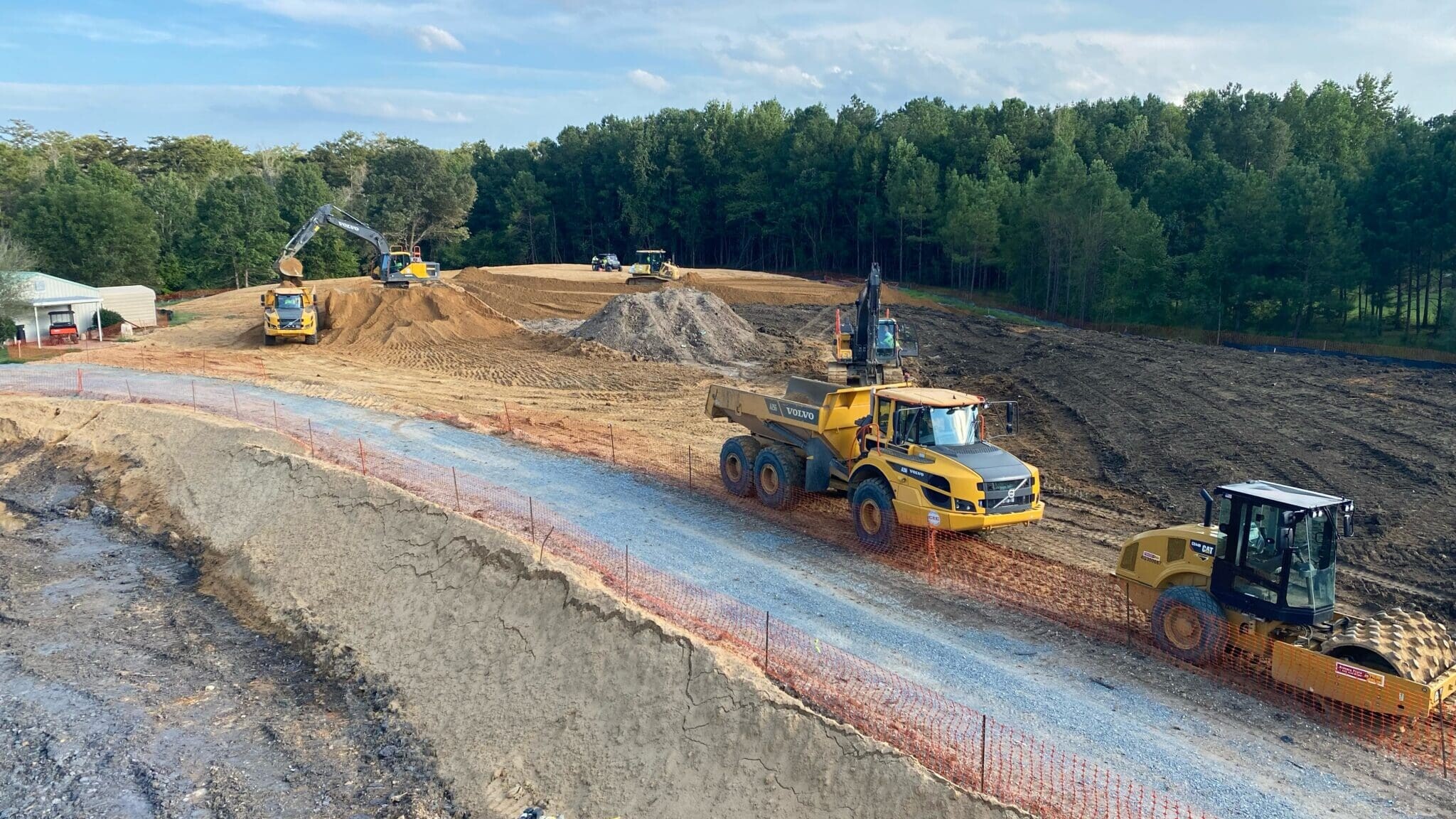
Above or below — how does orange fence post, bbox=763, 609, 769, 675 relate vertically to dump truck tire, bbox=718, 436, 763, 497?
below

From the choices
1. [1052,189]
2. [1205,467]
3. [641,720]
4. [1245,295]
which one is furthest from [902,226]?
[641,720]

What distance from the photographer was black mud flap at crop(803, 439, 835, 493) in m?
17.4

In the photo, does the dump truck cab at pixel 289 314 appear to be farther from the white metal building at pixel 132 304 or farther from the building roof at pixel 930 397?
the building roof at pixel 930 397

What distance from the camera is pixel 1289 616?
11.1m

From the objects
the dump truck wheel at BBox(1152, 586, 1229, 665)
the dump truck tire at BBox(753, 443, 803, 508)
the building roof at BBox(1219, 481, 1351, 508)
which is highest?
the building roof at BBox(1219, 481, 1351, 508)

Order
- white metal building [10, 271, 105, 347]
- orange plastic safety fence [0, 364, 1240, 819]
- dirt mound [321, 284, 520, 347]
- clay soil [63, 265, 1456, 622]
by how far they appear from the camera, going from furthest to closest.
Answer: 1. dirt mound [321, 284, 520, 347]
2. white metal building [10, 271, 105, 347]
3. clay soil [63, 265, 1456, 622]
4. orange plastic safety fence [0, 364, 1240, 819]

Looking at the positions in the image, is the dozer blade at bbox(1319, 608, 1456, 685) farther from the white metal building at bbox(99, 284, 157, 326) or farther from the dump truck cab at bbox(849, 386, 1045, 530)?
the white metal building at bbox(99, 284, 157, 326)

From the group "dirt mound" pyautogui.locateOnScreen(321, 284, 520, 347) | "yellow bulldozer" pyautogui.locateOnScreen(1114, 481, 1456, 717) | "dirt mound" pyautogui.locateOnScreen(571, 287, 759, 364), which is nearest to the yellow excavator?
"dirt mound" pyautogui.locateOnScreen(571, 287, 759, 364)

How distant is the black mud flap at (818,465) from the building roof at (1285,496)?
7036 mm

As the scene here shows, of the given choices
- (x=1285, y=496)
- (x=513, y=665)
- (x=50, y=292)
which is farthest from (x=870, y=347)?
(x=50, y=292)

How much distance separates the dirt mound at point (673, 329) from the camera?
1529 inches

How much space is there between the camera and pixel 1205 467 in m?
21.5

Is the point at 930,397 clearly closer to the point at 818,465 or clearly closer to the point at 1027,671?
the point at 818,465

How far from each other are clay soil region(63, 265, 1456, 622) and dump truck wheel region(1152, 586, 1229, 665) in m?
3.76
